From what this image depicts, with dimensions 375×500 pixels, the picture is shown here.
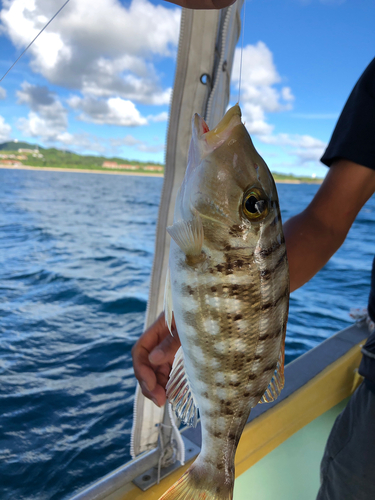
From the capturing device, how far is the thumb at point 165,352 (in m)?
1.12

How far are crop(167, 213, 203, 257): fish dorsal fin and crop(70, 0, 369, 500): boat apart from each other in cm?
88

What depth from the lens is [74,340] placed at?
20.7ft

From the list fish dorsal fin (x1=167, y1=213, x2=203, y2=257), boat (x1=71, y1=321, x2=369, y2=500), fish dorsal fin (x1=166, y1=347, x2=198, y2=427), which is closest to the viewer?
fish dorsal fin (x1=167, y1=213, x2=203, y2=257)

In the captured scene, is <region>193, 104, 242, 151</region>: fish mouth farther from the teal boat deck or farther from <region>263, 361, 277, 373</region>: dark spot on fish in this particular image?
the teal boat deck

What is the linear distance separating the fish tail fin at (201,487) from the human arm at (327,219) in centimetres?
76

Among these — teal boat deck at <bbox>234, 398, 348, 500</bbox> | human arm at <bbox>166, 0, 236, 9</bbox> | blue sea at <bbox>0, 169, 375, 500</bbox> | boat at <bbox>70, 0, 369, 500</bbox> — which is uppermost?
human arm at <bbox>166, 0, 236, 9</bbox>

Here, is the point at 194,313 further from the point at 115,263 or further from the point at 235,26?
the point at 115,263

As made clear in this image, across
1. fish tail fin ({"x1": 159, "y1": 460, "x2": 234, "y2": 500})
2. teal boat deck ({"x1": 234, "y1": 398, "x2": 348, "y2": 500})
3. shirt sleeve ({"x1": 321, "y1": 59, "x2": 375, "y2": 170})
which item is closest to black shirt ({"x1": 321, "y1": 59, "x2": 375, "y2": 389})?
shirt sleeve ({"x1": 321, "y1": 59, "x2": 375, "y2": 170})

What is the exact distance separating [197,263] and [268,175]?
317mm

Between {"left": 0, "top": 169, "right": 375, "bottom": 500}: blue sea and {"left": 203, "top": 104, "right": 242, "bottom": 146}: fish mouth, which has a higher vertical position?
{"left": 203, "top": 104, "right": 242, "bottom": 146}: fish mouth

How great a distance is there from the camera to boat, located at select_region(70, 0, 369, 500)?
1.58 metres

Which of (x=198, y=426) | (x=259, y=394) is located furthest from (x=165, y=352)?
(x=198, y=426)

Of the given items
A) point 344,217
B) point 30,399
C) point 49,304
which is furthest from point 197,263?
point 49,304

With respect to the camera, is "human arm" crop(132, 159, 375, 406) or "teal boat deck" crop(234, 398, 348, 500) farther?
"teal boat deck" crop(234, 398, 348, 500)
